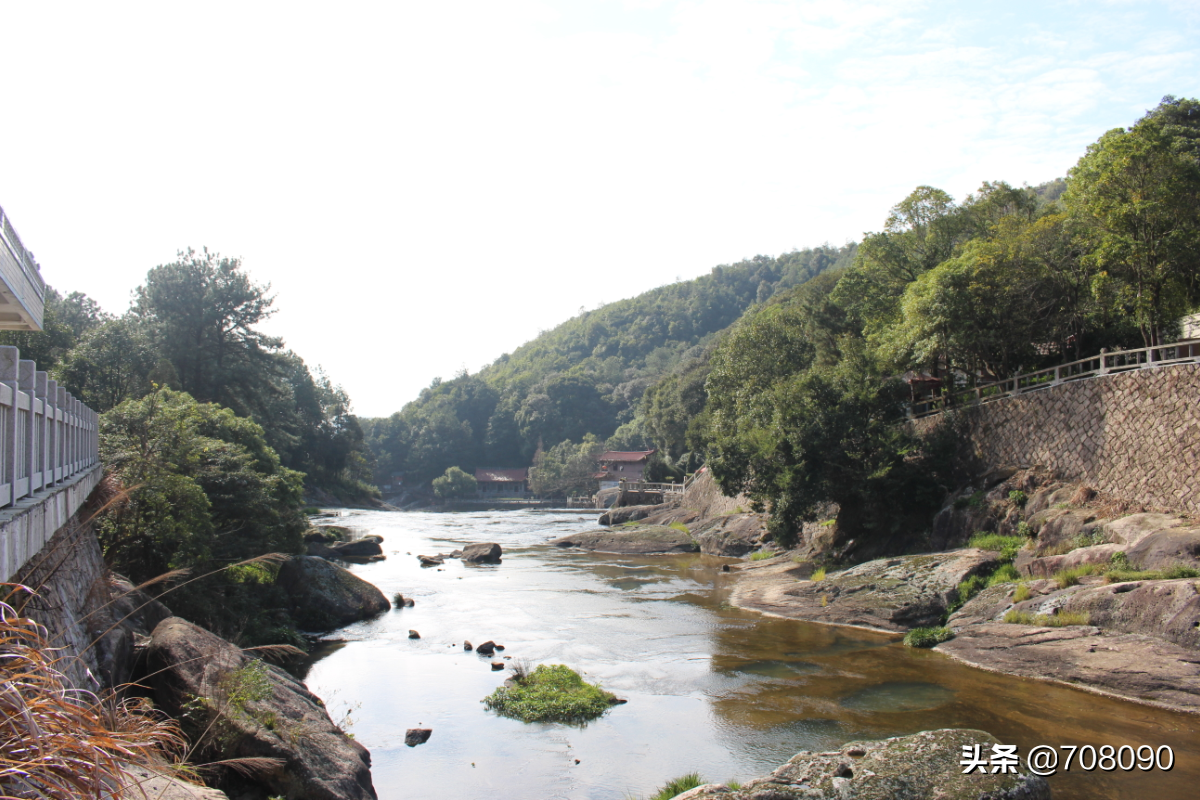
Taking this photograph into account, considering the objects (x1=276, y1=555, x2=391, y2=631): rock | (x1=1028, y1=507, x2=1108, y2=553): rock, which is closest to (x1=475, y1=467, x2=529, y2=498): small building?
(x1=276, y1=555, x2=391, y2=631): rock

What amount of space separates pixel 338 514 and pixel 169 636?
198 ft

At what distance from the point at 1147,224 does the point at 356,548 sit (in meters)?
37.3

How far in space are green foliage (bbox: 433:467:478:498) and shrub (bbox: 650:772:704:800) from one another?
3786 inches

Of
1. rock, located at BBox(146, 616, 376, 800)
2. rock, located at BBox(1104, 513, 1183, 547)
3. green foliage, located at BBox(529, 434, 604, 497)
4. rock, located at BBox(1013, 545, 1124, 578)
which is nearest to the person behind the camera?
rock, located at BBox(146, 616, 376, 800)

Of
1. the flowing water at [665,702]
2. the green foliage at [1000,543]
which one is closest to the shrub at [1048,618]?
the flowing water at [665,702]

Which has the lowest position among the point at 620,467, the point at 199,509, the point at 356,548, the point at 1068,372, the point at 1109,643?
the point at 356,548

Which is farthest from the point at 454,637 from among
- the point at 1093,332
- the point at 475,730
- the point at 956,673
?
the point at 1093,332

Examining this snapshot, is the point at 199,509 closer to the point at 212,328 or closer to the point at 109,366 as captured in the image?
the point at 109,366

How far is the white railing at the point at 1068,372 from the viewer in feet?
70.1

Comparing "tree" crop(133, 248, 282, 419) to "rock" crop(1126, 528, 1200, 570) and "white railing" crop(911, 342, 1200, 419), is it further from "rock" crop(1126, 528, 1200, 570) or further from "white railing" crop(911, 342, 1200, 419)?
"rock" crop(1126, 528, 1200, 570)

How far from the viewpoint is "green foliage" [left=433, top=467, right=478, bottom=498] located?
105 m

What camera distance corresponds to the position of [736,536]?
40.1 m

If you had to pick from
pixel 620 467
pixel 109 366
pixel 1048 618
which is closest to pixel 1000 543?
pixel 1048 618

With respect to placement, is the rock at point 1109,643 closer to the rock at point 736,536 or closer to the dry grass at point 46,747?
the dry grass at point 46,747
